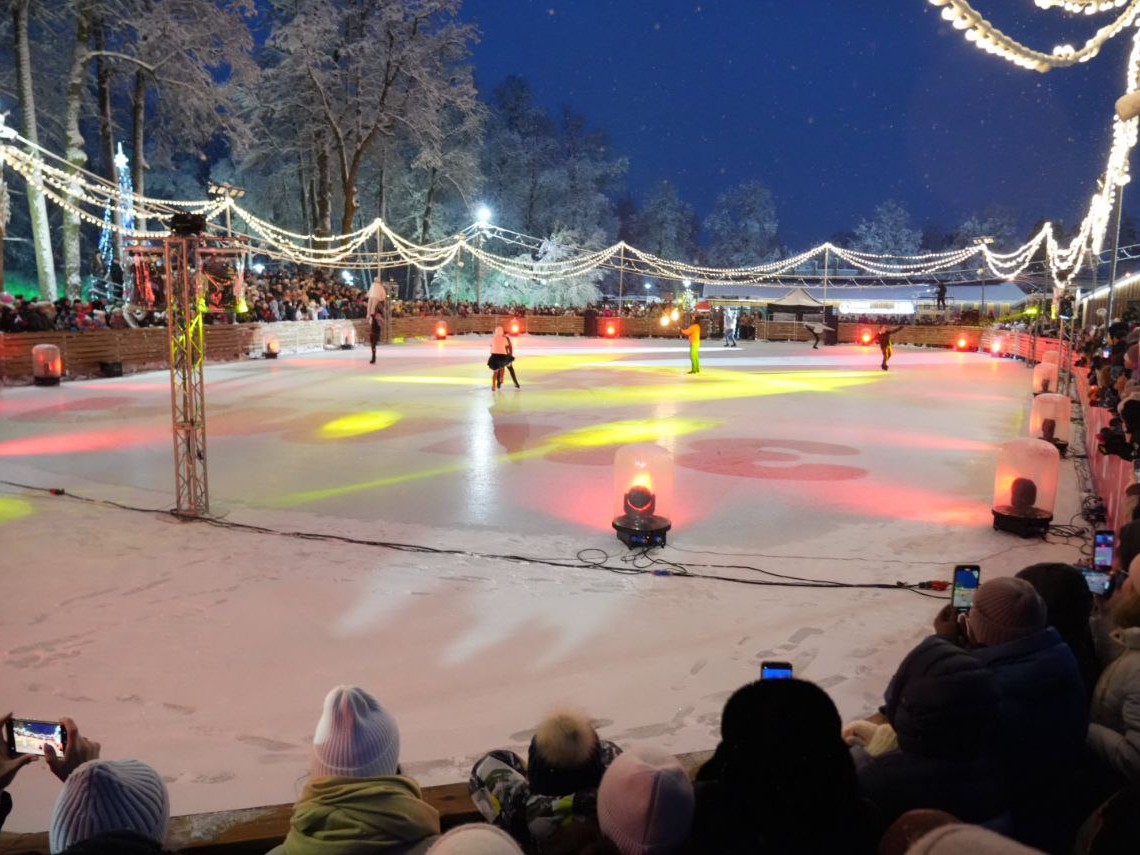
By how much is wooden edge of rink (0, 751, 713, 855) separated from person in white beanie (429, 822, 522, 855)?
110 cm

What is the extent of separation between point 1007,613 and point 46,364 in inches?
716

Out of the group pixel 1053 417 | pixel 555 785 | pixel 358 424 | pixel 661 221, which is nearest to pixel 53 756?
pixel 555 785

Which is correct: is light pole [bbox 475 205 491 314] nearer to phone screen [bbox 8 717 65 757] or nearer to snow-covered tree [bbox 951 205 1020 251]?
phone screen [bbox 8 717 65 757]

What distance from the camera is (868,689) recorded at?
480 cm

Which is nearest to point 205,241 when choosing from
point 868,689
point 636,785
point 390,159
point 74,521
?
point 74,521

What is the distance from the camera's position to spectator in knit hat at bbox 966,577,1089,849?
274cm

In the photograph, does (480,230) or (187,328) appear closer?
(187,328)

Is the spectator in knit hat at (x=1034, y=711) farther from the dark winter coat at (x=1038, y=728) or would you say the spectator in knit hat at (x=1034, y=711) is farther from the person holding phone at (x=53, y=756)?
the person holding phone at (x=53, y=756)

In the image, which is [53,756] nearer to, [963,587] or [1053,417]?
[963,587]

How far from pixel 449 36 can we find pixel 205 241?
34066 millimetres

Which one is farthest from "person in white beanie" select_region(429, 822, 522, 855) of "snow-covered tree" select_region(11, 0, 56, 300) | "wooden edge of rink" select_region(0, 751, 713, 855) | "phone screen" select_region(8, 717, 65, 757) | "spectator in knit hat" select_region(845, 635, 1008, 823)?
"snow-covered tree" select_region(11, 0, 56, 300)

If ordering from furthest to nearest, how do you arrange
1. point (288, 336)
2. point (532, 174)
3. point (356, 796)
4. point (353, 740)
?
point (532, 174), point (288, 336), point (353, 740), point (356, 796)

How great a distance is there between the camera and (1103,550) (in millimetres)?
5566

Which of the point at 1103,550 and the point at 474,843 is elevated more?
the point at 474,843
